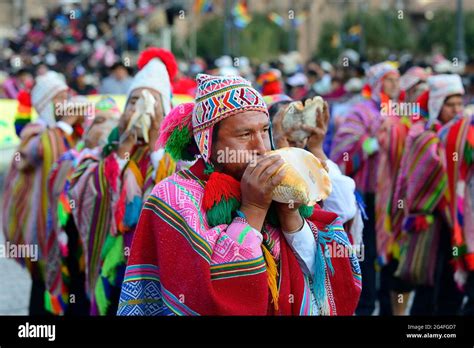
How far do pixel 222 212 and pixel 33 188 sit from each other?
4504 millimetres

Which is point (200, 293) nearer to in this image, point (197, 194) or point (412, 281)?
point (197, 194)

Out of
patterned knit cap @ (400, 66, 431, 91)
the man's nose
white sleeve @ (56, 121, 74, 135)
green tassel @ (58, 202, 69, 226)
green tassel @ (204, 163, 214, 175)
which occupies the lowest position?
green tassel @ (58, 202, 69, 226)

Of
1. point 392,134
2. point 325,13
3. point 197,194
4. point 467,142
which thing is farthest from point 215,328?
point 325,13

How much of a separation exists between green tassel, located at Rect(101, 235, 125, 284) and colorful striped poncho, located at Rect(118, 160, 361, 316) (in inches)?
88.9

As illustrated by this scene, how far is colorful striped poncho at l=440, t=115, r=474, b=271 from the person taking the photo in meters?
7.75

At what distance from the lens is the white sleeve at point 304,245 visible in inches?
156

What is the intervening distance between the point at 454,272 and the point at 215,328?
4366 mm

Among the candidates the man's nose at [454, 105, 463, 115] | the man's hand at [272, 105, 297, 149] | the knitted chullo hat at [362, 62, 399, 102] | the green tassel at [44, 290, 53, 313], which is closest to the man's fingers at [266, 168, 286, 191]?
the man's hand at [272, 105, 297, 149]

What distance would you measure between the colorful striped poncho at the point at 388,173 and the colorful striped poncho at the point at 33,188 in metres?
2.39

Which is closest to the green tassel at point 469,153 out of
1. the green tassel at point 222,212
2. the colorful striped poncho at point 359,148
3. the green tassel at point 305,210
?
the colorful striped poncho at point 359,148

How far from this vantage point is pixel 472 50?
184 ft

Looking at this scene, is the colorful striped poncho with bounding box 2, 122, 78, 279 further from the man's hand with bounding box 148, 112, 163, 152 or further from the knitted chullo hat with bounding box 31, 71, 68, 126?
the man's hand with bounding box 148, 112, 163, 152

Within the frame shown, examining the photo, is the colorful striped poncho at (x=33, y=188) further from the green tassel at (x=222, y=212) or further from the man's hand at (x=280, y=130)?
the green tassel at (x=222, y=212)

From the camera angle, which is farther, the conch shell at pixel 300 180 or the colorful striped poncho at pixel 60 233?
the colorful striped poncho at pixel 60 233
